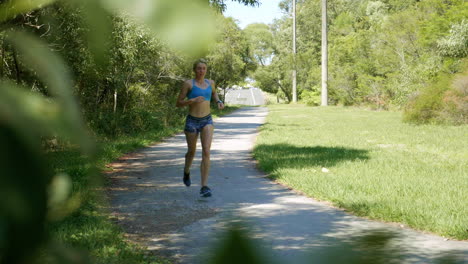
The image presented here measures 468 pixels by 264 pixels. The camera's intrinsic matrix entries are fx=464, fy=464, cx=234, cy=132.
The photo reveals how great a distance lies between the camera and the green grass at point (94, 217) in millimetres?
305

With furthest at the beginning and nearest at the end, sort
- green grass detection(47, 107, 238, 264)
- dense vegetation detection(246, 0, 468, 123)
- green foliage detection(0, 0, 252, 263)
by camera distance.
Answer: dense vegetation detection(246, 0, 468, 123), green grass detection(47, 107, 238, 264), green foliage detection(0, 0, 252, 263)

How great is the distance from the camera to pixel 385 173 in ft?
25.3

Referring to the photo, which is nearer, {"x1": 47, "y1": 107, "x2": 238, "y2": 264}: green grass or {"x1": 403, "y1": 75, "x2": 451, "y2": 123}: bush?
{"x1": 47, "y1": 107, "x2": 238, "y2": 264}: green grass

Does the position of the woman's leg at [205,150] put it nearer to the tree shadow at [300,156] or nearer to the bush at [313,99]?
the tree shadow at [300,156]

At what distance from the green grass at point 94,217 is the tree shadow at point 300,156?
3.29 meters

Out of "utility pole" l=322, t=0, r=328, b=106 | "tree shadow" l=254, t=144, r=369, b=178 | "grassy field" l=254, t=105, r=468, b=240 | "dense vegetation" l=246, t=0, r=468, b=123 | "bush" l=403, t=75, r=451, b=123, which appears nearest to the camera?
"grassy field" l=254, t=105, r=468, b=240

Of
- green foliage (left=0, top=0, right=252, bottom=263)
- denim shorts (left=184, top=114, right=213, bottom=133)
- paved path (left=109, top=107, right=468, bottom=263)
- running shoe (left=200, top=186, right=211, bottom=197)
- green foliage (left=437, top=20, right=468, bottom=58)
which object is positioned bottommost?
paved path (left=109, top=107, right=468, bottom=263)

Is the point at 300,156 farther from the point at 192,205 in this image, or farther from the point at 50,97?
the point at 50,97

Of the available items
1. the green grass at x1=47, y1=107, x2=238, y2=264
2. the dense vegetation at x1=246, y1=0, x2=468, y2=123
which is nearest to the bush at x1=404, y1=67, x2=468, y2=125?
the dense vegetation at x1=246, y1=0, x2=468, y2=123

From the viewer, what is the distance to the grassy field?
16.7 feet

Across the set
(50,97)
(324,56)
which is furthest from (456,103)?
(324,56)

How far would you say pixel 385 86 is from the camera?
31.2 m

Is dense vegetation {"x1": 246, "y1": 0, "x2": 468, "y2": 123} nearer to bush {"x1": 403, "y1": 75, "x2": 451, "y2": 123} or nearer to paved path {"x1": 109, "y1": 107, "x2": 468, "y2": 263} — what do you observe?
bush {"x1": 403, "y1": 75, "x2": 451, "y2": 123}

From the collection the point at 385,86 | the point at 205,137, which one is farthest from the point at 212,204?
the point at 385,86
